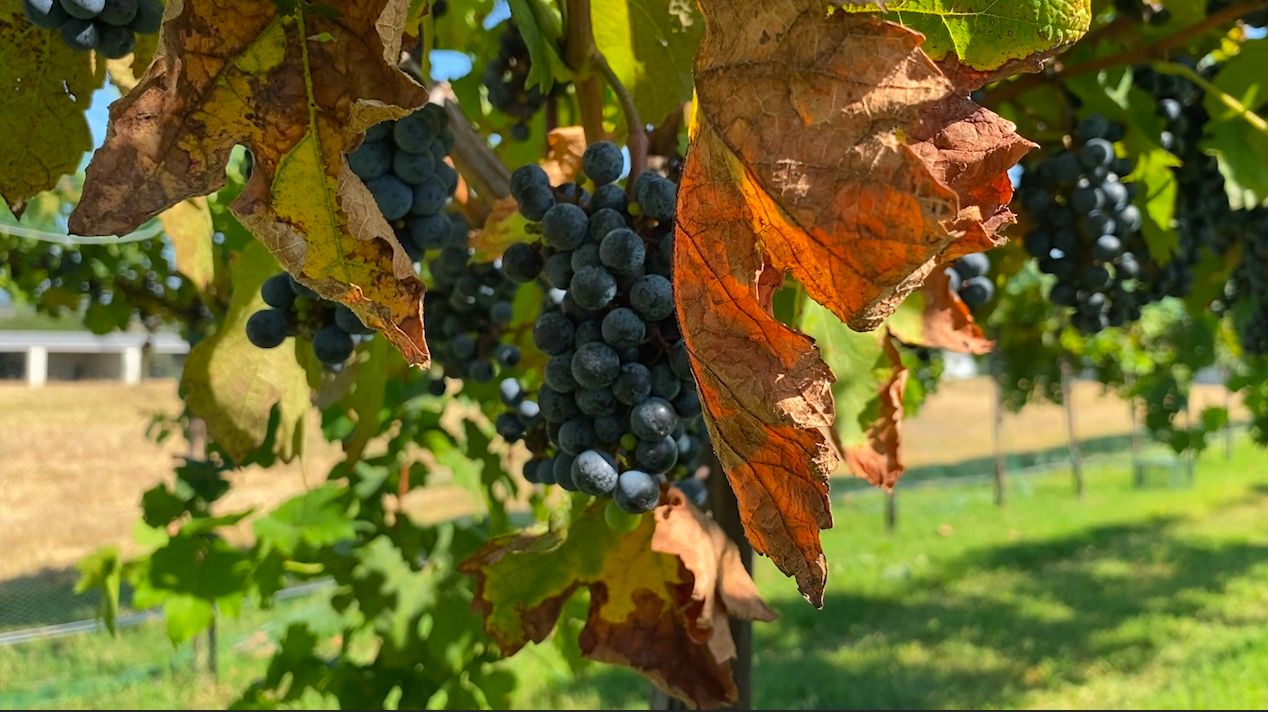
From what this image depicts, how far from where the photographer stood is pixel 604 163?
0.92m

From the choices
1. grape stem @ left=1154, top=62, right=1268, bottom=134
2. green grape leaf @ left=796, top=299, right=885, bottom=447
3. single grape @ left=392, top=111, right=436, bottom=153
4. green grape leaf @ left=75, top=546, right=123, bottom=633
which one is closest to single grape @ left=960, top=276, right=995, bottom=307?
grape stem @ left=1154, top=62, right=1268, bottom=134

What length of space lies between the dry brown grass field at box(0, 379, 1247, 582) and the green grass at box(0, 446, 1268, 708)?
1339mm

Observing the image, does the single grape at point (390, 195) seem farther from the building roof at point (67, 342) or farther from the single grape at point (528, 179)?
the building roof at point (67, 342)

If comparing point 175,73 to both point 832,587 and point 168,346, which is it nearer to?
point 832,587

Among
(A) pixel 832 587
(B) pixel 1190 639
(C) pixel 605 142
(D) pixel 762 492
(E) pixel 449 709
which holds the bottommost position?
(A) pixel 832 587

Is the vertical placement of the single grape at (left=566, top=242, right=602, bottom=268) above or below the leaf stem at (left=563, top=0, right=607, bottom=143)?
below

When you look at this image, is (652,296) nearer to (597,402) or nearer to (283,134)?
(597,402)

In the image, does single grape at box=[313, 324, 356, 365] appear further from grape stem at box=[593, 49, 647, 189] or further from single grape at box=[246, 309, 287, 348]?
grape stem at box=[593, 49, 647, 189]

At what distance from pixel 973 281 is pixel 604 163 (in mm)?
976

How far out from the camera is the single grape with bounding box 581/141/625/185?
36.1 inches

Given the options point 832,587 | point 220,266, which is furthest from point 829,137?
point 832,587

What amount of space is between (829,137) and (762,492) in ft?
0.70

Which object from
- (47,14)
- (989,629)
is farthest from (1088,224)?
(989,629)

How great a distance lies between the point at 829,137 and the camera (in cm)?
50
